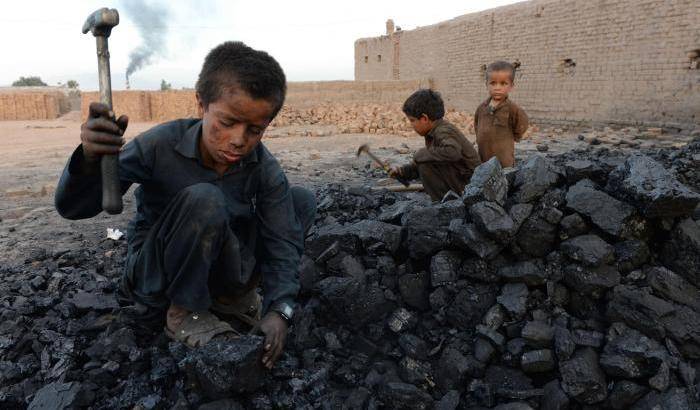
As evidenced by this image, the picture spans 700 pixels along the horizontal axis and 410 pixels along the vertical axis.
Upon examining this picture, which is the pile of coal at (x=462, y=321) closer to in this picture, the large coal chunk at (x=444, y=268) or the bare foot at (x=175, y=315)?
the large coal chunk at (x=444, y=268)

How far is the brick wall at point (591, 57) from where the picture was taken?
9562 millimetres

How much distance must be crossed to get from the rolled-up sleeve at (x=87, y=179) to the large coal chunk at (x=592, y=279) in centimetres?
194

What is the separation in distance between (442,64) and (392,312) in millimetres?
15603

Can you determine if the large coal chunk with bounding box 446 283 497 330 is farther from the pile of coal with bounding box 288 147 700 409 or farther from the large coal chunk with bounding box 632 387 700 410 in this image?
the large coal chunk with bounding box 632 387 700 410

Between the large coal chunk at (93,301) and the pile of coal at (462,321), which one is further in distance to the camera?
the large coal chunk at (93,301)

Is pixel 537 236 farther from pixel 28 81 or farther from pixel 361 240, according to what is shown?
pixel 28 81

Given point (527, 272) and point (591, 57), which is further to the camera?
point (591, 57)

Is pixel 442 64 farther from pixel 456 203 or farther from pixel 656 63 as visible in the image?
pixel 456 203

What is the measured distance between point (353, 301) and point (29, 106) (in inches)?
885

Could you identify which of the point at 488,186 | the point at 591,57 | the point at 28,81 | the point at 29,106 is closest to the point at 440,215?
the point at 488,186

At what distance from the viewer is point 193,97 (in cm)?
1530

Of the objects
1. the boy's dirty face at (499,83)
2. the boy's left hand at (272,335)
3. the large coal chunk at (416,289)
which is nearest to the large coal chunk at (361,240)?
the large coal chunk at (416,289)

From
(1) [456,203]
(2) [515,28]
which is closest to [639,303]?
(1) [456,203]

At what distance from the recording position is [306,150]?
32.5ft
